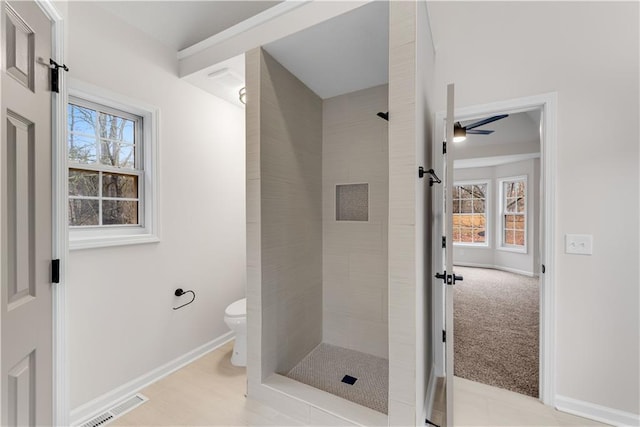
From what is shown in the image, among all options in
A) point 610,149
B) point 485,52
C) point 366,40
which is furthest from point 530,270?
point 366,40

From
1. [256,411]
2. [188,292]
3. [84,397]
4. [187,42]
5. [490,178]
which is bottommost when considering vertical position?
[256,411]

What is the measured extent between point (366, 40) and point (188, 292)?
2.31 m

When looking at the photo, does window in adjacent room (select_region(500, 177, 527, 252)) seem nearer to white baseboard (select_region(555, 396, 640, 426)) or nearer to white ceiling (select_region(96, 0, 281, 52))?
white baseboard (select_region(555, 396, 640, 426))

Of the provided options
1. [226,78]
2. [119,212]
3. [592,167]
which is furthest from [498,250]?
[119,212]

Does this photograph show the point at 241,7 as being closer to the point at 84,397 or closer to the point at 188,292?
the point at 188,292

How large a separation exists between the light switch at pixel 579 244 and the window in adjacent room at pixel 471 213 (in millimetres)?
5361

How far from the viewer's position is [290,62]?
2025mm

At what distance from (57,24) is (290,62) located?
124 cm

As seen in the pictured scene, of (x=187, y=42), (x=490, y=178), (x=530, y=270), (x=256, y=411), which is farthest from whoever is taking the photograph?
(x=490, y=178)

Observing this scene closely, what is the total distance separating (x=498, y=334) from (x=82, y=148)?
13.0 feet

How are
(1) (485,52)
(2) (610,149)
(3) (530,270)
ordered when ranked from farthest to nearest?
(3) (530,270), (1) (485,52), (2) (610,149)

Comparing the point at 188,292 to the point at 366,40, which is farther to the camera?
the point at 188,292

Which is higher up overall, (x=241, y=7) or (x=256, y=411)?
(x=241, y=7)

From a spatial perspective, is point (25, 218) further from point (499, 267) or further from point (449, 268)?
point (499, 267)
